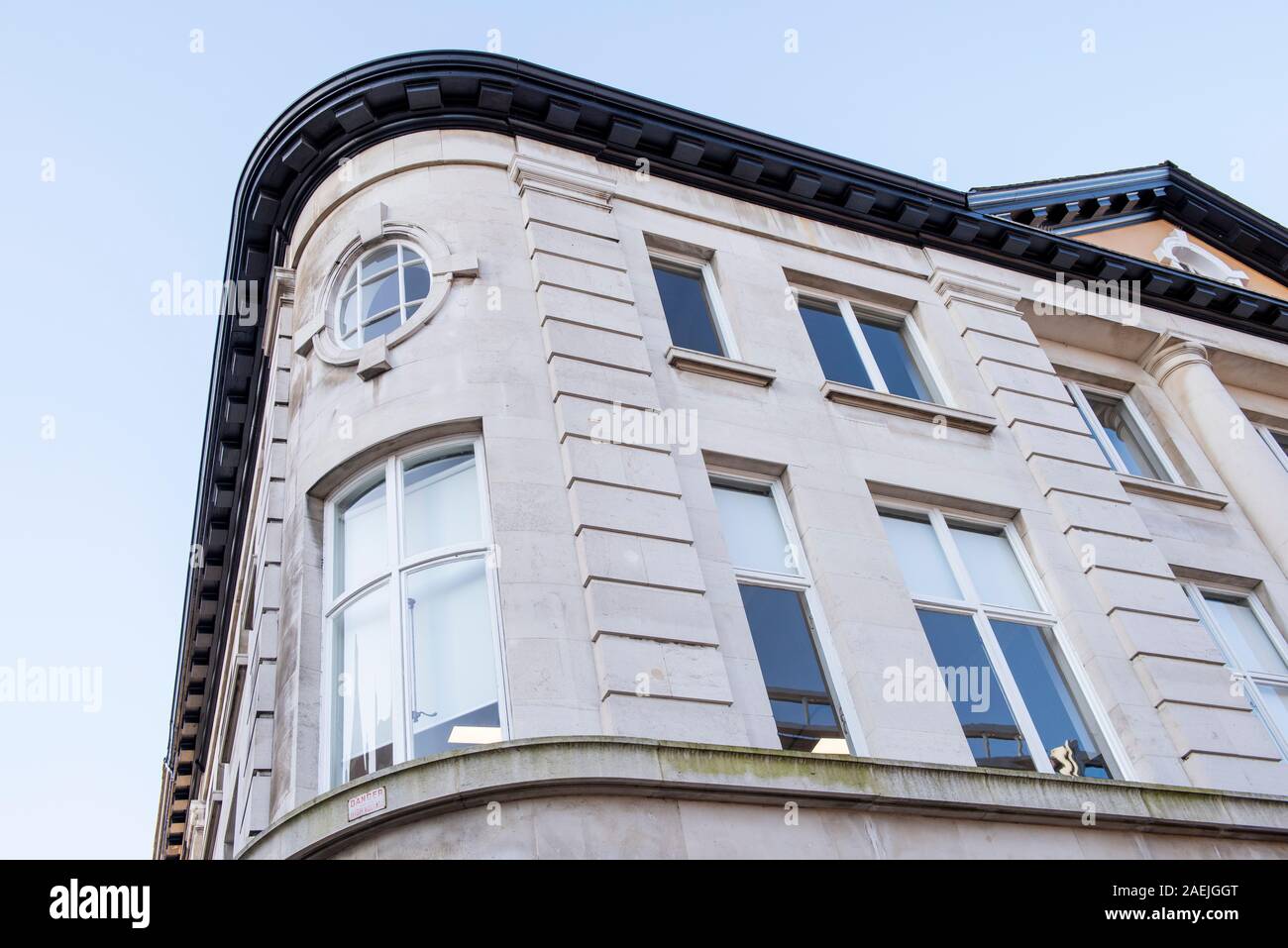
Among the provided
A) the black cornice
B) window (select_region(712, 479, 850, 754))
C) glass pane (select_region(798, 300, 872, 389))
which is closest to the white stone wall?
window (select_region(712, 479, 850, 754))

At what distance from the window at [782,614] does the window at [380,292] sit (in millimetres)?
4196

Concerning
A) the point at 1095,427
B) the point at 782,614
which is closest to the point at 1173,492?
the point at 1095,427

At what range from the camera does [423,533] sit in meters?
12.1

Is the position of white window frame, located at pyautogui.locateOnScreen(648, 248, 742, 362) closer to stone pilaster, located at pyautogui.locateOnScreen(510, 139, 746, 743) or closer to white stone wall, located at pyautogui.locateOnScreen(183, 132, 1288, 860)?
white stone wall, located at pyautogui.locateOnScreen(183, 132, 1288, 860)

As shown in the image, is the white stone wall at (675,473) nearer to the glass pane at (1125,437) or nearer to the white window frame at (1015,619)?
the white window frame at (1015,619)

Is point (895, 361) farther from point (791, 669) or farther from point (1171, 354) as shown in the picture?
point (791, 669)

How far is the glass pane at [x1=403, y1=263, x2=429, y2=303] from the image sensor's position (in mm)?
14258

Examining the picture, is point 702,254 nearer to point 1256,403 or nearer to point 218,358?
point 218,358

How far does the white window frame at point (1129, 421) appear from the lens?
61.6 ft

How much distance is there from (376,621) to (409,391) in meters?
2.51

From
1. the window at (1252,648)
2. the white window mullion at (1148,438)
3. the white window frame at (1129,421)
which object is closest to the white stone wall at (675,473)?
the window at (1252,648)

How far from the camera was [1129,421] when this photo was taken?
19.9 metres

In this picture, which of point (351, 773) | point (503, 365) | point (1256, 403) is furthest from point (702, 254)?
point (1256, 403)

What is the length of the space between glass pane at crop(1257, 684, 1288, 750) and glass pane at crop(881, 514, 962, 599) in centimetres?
461
